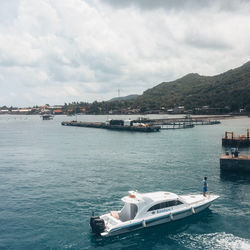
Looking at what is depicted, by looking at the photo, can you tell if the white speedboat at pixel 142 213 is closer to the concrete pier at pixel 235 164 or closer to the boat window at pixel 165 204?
the boat window at pixel 165 204

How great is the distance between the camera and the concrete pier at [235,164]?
155ft

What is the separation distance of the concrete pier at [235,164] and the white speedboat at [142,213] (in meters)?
20.9

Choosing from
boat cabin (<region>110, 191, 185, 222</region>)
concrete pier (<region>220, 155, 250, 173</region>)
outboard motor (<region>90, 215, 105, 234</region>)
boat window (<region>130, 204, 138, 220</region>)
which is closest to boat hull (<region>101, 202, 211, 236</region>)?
outboard motor (<region>90, 215, 105, 234</region>)

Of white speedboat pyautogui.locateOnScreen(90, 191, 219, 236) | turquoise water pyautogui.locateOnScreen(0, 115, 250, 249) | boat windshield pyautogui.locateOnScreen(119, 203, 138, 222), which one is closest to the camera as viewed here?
turquoise water pyautogui.locateOnScreen(0, 115, 250, 249)

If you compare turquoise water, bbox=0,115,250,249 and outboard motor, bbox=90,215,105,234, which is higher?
outboard motor, bbox=90,215,105,234

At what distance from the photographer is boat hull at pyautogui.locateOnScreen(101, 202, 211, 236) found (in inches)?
999

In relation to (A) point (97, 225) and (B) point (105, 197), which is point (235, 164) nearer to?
(B) point (105, 197)

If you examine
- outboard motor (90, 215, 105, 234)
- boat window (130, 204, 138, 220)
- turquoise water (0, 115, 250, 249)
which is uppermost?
boat window (130, 204, 138, 220)

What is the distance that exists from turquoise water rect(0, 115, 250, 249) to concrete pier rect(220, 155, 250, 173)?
192 centimetres

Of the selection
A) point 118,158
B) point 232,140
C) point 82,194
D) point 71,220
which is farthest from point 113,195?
point 232,140

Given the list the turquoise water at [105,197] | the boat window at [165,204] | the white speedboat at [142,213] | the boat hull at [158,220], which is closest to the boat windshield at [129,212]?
the white speedboat at [142,213]

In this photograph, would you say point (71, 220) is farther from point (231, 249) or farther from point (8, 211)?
point (231, 249)

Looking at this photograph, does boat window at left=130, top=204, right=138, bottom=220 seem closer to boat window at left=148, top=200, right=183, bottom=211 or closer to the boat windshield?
the boat windshield

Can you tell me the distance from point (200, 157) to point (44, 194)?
37778mm
